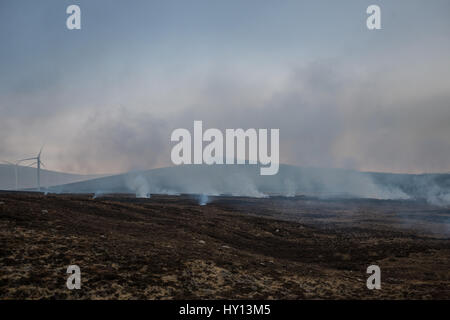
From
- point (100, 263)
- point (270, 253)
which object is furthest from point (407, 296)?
point (100, 263)

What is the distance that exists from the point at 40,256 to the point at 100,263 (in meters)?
3.01

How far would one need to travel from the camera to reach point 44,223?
20828 mm

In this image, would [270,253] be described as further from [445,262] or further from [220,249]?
[445,262]

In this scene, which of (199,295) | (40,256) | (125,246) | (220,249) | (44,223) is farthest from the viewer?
(220,249)

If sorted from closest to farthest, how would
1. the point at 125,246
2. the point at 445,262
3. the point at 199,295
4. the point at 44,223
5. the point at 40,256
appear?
the point at 199,295, the point at 40,256, the point at 125,246, the point at 44,223, the point at 445,262

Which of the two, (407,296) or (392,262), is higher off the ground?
(407,296)

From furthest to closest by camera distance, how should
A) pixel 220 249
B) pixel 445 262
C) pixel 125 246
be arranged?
pixel 445 262 → pixel 220 249 → pixel 125 246
